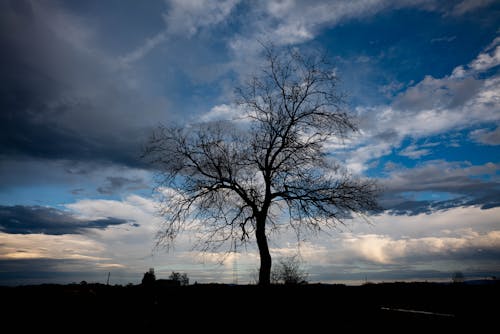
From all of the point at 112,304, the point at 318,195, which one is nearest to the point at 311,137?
the point at 318,195

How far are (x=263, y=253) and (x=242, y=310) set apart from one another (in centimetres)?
629

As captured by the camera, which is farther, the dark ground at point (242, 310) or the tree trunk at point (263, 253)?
the tree trunk at point (263, 253)

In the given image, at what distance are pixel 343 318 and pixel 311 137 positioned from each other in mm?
9242

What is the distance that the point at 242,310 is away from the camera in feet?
26.4

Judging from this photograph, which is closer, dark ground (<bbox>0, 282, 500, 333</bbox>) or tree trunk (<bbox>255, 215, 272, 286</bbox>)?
dark ground (<bbox>0, 282, 500, 333</bbox>)

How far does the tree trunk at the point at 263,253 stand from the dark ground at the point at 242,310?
2.77m

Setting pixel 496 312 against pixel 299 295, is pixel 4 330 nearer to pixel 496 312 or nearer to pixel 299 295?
pixel 299 295

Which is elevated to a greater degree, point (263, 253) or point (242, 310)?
point (263, 253)

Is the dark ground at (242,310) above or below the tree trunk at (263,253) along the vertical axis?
below

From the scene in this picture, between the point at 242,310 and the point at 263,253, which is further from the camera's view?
the point at 263,253

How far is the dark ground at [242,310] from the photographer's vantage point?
606 centimetres

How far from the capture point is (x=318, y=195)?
14.5 metres

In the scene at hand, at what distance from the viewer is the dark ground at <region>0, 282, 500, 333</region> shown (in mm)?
6059

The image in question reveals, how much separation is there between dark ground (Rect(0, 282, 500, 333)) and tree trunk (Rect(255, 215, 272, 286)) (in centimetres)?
277
